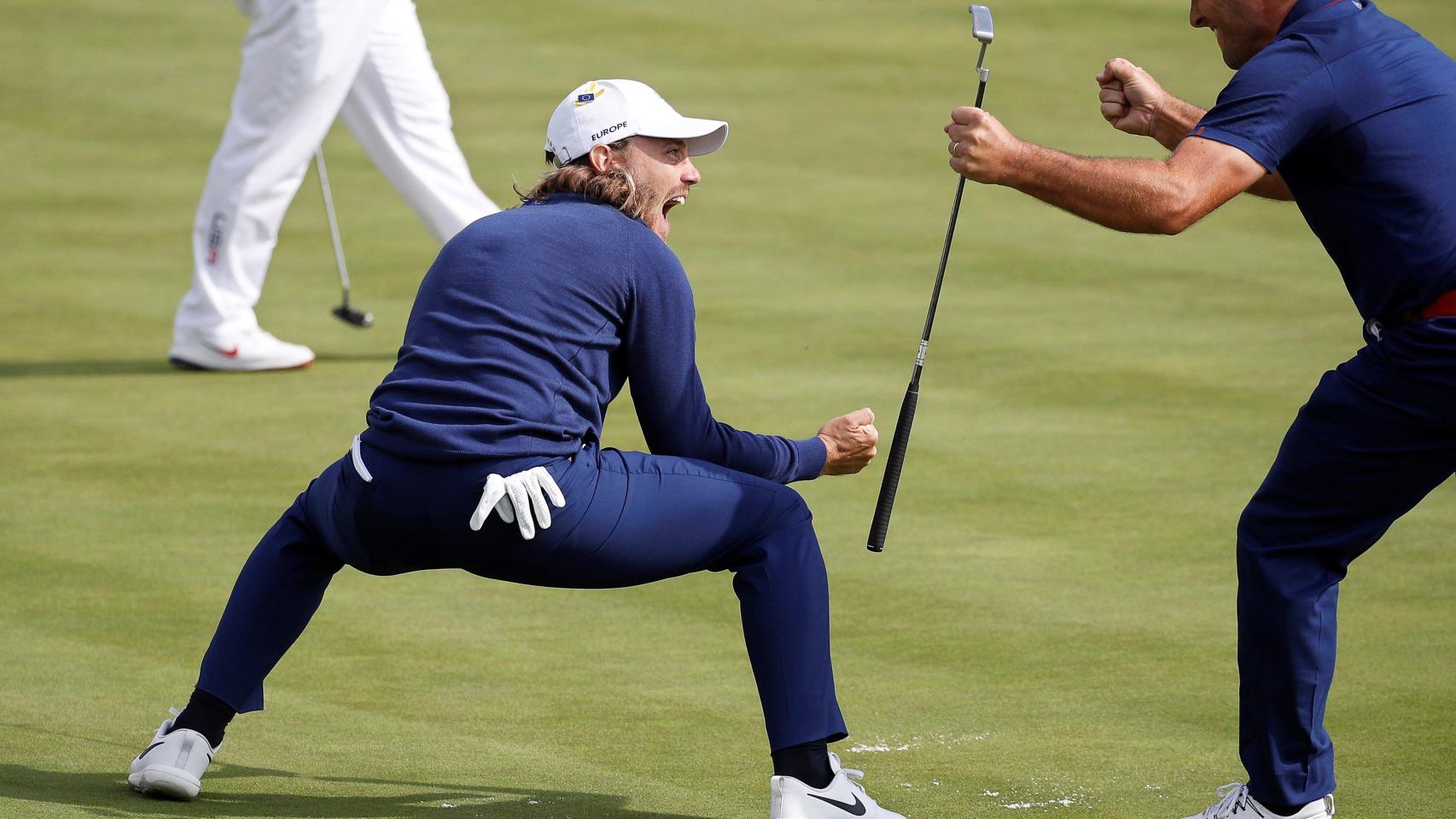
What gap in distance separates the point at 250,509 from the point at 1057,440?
10.3 feet

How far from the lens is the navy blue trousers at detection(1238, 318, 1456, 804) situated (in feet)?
14.9

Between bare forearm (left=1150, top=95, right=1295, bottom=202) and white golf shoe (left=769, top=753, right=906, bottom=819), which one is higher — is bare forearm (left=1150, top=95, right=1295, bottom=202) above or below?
above

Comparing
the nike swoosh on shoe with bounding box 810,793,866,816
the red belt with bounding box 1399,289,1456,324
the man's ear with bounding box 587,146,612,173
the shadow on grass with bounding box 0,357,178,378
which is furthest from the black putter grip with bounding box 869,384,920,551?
the shadow on grass with bounding box 0,357,178,378

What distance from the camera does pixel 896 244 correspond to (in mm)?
12375

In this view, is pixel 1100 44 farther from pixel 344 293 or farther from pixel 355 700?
pixel 355 700

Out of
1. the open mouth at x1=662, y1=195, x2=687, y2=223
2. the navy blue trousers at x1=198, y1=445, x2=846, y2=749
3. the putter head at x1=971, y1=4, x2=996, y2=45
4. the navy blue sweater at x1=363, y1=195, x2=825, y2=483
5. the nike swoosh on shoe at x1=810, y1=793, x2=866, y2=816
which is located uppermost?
the putter head at x1=971, y1=4, x2=996, y2=45

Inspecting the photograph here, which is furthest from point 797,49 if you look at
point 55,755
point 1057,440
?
point 55,755

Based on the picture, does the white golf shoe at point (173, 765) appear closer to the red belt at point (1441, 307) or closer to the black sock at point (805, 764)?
the black sock at point (805, 764)

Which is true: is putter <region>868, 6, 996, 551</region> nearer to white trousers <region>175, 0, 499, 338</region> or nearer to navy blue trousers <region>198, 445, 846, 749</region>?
navy blue trousers <region>198, 445, 846, 749</region>

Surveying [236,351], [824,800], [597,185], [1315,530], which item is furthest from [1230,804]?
[236,351]

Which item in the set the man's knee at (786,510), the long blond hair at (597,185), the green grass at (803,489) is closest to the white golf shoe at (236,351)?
the green grass at (803,489)

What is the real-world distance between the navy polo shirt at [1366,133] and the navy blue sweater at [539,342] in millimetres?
1179

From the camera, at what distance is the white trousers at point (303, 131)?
376 inches

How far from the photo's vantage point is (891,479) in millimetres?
5141
